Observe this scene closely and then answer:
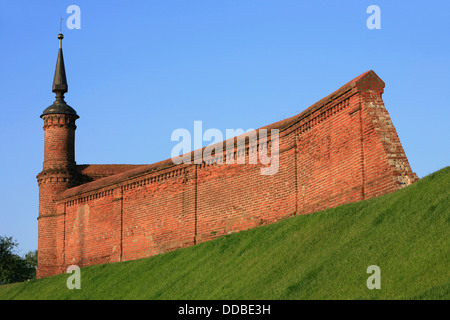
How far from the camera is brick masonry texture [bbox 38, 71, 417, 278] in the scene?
57.6 ft

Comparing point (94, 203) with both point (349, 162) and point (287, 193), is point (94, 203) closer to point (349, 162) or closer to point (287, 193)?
point (287, 193)

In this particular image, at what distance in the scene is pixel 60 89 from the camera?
33.6 m

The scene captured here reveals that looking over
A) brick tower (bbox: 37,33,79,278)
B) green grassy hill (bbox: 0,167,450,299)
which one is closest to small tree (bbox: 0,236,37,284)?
brick tower (bbox: 37,33,79,278)

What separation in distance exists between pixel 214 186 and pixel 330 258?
28.6ft

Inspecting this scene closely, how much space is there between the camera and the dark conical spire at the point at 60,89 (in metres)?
32.7

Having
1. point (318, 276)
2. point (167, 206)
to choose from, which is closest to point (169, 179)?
point (167, 206)

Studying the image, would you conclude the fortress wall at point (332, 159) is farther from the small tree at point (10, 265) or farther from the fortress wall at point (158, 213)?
the small tree at point (10, 265)

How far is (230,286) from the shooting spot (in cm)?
1650

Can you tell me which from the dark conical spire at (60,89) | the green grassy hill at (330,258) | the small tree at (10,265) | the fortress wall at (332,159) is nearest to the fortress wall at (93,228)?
the dark conical spire at (60,89)

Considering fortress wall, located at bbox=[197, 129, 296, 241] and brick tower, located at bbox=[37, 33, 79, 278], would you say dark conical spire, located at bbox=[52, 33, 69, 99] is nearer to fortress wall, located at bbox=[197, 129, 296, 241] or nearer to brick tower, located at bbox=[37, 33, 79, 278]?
brick tower, located at bbox=[37, 33, 79, 278]

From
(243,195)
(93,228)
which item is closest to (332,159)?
(243,195)

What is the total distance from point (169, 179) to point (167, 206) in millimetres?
893

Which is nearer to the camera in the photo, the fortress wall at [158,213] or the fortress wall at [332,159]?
the fortress wall at [332,159]
